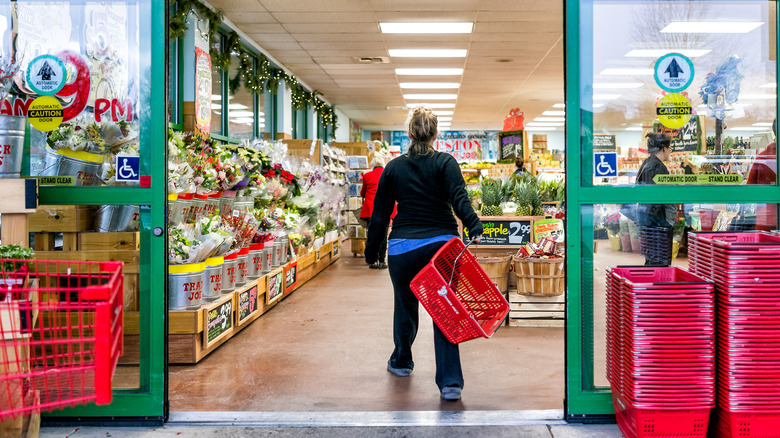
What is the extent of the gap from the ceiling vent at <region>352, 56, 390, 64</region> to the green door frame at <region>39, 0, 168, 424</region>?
24.2 feet

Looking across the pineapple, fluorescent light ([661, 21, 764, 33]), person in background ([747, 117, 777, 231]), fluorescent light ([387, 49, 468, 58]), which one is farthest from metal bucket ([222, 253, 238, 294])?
fluorescent light ([387, 49, 468, 58])

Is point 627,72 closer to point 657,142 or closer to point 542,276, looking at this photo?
point 657,142

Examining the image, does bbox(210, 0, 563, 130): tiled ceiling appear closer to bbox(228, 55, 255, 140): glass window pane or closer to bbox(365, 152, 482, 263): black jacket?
bbox(228, 55, 255, 140): glass window pane

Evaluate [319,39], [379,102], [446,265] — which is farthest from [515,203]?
[379,102]

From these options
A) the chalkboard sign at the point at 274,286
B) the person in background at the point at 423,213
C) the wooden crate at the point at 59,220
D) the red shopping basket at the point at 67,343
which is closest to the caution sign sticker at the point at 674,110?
the person in background at the point at 423,213

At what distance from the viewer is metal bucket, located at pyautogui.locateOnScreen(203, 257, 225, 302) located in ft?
14.1

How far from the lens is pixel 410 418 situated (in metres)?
2.97

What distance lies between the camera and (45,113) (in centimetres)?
291

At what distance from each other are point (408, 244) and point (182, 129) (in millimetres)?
4266

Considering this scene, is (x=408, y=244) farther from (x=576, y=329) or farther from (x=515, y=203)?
(x=515, y=203)

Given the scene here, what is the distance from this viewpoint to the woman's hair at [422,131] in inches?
134

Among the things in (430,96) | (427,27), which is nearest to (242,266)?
(427,27)

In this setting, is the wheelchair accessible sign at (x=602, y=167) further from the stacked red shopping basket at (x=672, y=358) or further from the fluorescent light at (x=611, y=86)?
→ the stacked red shopping basket at (x=672, y=358)

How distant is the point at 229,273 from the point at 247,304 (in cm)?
43
